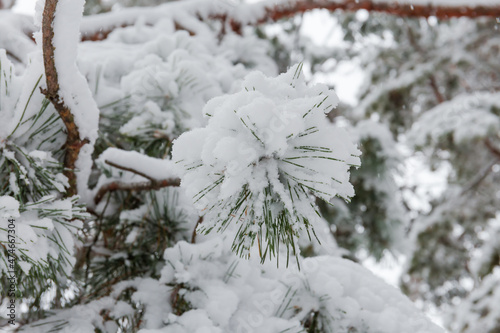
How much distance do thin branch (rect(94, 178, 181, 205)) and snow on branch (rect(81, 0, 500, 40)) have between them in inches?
63.3

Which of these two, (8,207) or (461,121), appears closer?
(8,207)

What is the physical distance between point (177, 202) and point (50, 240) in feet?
1.47

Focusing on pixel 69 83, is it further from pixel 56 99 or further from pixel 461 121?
pixel 461 121

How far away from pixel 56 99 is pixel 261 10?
6.58 ft

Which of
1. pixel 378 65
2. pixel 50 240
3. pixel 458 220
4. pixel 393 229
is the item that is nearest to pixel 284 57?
pixel 393 229

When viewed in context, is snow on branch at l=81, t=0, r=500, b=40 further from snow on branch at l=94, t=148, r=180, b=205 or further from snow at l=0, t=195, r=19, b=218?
snow at l=0, t=195, r=19, b=218

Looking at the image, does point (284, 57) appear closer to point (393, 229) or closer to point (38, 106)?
point (393, 229)

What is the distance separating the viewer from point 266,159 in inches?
28.6

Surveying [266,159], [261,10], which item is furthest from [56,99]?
[261,10]

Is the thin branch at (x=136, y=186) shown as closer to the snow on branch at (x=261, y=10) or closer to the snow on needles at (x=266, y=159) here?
the snow on needles at (x=266, y=159)

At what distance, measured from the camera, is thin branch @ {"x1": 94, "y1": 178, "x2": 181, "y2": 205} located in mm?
1138

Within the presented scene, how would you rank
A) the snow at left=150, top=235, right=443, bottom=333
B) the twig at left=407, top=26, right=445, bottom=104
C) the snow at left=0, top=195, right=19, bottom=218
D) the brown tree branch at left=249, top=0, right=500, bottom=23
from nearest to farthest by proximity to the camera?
the snow at left=0, top=195, right=19, bottom=218, the snow at left=150, top=235, right=443, bottom=333, the brown tree branch at left=249, top=0, right=500, bottom=23, the twig at left=407, top=26, right=445, bottom=104

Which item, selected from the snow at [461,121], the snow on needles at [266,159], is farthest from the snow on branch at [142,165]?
the snow at [461,121]

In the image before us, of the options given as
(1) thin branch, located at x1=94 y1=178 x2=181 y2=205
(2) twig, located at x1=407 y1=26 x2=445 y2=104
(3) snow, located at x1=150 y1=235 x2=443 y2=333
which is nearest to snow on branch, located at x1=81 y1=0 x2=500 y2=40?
(1) thin branch, located at x1=94 y1=178 x2=181 y2=205
